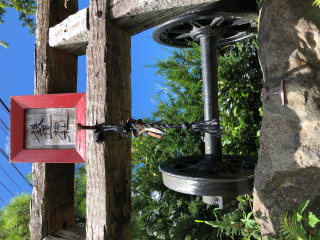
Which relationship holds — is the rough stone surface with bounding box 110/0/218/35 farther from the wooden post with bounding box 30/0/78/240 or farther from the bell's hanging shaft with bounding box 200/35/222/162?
the wooden post with bounding box 30/0/78/240

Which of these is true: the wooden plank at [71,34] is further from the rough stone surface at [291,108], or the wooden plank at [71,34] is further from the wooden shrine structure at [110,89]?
the rough stone surface at [291,108]

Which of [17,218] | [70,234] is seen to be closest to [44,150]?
[70,234]

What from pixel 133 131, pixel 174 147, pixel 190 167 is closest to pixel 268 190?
pixel 190 167

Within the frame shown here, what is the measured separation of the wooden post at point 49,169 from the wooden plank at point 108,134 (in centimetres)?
67

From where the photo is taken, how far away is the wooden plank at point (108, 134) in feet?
5.43

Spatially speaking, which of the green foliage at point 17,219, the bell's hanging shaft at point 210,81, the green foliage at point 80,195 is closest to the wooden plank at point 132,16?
the bell's hanging shaft at point 210,81

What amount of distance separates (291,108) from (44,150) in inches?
73.2

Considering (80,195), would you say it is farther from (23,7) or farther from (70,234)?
(23,7)

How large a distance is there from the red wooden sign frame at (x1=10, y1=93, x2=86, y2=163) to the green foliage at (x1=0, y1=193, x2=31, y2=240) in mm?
1851

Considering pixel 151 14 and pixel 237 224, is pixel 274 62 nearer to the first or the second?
pixel 151 14

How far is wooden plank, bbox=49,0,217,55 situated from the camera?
1.53m

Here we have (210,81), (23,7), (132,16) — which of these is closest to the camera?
(132,16)

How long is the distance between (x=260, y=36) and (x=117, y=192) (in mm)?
1489

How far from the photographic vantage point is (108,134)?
65.8 inches
